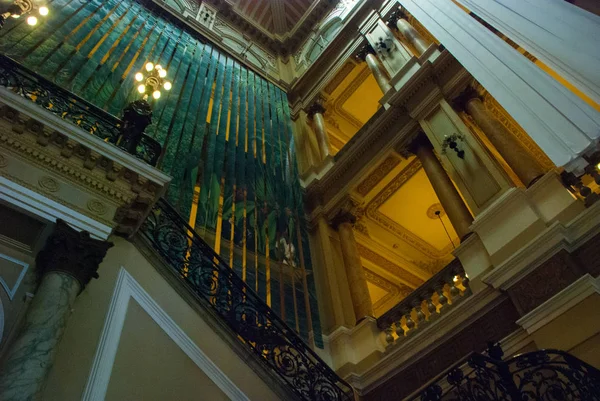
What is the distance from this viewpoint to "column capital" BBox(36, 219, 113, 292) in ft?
11.9

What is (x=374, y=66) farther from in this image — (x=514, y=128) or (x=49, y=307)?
(x=49, y=307)

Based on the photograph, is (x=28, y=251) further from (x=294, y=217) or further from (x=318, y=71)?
(x=318, y=71)

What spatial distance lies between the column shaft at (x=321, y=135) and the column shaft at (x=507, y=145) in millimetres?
3210

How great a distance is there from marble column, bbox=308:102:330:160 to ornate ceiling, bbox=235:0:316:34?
477 centimetres

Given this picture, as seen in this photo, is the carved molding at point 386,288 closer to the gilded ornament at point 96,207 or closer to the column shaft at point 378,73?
the column shaft at point 378,73

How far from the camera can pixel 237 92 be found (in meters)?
10.1

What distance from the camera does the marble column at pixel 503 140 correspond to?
5961 millimetres

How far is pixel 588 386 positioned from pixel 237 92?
8381 millimetres

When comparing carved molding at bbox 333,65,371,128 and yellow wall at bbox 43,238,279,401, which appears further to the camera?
carved molding at bbox 333,65,371,128

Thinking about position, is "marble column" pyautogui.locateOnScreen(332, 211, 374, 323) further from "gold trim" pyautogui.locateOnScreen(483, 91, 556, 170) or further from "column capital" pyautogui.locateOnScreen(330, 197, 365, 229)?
"gold trim" pyautogui.locateOnScreen(483, 91, 556, 170)

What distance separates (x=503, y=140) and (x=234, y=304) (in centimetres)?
428

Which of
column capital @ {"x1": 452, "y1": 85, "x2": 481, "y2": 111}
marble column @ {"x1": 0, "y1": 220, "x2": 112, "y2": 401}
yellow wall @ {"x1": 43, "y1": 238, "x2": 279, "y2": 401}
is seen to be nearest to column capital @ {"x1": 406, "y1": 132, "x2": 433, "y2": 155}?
column capital @ {"x1": 452, "y1": 85, "x2": 481, "y2": 111}

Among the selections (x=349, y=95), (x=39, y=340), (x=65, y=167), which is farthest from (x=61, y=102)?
(x=349, y=95)

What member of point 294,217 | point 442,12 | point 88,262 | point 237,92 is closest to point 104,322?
point 88,262
